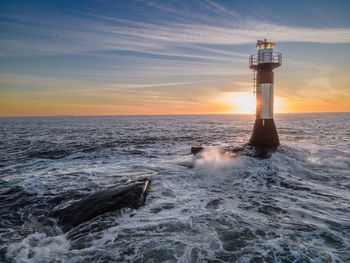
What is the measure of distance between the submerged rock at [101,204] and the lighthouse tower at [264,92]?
13.4m

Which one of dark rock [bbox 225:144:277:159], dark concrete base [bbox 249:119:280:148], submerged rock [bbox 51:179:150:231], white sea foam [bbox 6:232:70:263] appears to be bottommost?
white sea foam [bbox 6:232:70:263]

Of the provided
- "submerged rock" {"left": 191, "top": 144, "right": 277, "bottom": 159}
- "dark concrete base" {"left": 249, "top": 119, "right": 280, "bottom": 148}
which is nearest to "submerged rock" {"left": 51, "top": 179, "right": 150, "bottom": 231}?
"submerged rock" {"left": 191, "top": 144, "right": 277, "bottom": 159}

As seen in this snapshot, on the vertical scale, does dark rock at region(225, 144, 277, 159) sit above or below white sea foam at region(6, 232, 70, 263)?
above

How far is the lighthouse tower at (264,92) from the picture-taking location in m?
17.2

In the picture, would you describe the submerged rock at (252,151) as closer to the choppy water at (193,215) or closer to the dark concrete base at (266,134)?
the dark concrete base at (266,134)

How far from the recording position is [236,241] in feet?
17.8

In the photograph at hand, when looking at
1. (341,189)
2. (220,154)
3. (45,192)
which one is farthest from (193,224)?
(220,154)

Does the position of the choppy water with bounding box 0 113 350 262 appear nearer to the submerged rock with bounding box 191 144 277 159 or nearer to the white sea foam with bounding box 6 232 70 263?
the white sea foam with bounding box 6 232 70 263

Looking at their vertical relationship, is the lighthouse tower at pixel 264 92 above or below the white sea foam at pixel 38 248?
above

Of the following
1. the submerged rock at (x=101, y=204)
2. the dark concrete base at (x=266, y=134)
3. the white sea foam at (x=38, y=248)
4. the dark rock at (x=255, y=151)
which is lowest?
the white sea foam at (x=38, y=248)

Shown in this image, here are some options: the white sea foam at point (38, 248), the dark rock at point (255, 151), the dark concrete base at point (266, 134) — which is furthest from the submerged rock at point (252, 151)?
the white sea foam at point (38, 248)

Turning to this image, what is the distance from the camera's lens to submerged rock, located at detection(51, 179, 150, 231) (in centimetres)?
654

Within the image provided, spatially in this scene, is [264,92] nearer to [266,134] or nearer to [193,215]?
[266,134]

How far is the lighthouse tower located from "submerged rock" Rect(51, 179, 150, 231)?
44.1 feet
